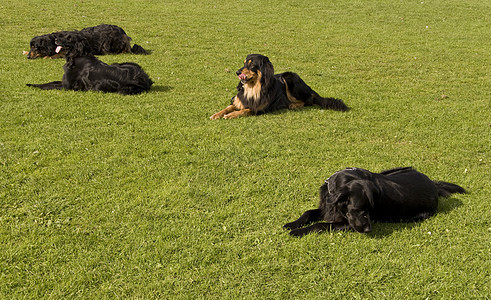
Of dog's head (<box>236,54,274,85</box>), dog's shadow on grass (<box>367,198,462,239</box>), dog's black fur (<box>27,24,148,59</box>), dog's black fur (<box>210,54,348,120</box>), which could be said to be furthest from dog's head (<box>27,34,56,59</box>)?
dog's shadow on grass (<box>367,198,462,239</box>)

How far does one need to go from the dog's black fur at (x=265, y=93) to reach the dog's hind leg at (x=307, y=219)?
3733 millimetres

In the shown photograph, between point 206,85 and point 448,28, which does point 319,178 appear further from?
point 448,28

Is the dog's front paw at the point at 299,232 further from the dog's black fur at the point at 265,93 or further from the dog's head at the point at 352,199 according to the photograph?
the dog's black fur at the point at 265,93

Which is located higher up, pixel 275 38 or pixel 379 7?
pixel 379 7

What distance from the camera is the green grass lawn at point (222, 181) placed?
4109 mm

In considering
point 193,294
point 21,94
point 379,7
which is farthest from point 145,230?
point 379,7

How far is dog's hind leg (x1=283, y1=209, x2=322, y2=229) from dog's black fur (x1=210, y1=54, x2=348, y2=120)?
3.73 m

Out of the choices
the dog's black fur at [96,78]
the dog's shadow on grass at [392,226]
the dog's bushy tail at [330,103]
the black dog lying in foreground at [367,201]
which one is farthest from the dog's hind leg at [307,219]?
the dog's black fur at [96,78]

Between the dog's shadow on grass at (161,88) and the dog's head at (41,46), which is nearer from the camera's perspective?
the dog's shadow on grass at (161,88)

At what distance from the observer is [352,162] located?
659 centimetres

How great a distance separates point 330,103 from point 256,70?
77.8 inches

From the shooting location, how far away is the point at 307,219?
4965mm

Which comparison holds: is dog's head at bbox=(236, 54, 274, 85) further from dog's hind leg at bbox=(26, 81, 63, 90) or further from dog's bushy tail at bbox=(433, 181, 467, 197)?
dog's hind leg at bbox=(26, 81, 63, 90)

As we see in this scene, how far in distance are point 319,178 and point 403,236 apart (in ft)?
5.38
